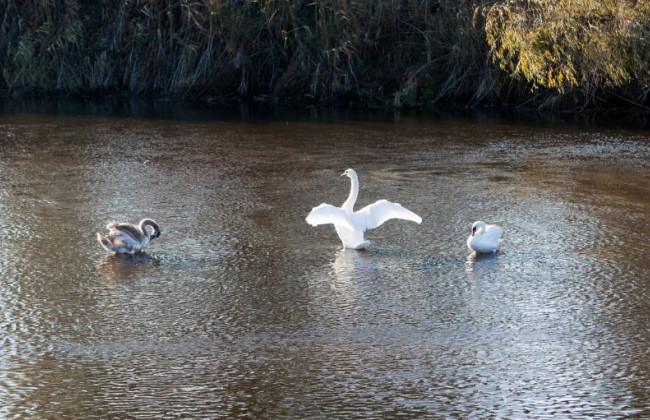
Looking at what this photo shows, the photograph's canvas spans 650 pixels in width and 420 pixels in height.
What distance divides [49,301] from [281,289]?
1657mm

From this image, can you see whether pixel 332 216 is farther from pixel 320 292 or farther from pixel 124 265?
pixel 124 265

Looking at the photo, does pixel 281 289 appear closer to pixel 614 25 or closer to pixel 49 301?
pixel 49 301

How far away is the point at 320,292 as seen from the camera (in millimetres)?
7328

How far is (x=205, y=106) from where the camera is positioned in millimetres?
19859

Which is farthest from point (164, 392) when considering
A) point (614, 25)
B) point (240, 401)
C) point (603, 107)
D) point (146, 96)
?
point (146, 96)

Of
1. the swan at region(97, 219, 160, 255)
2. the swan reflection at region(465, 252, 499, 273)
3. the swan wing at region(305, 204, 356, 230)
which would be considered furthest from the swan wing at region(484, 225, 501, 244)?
the swan at region(97, 219, 160, 255)

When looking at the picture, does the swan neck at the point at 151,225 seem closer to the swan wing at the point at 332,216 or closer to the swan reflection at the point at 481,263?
the swan wing at the point at 332,216

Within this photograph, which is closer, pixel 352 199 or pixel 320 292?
pixel 320 292

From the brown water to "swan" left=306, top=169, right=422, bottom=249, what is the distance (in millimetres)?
188

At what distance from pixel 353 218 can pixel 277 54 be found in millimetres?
12594

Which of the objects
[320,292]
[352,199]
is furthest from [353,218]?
[320,292]

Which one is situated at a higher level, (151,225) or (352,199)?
(352,199)

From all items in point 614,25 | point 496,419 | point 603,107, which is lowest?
point 496,419

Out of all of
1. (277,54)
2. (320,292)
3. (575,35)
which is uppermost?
(277,54)
